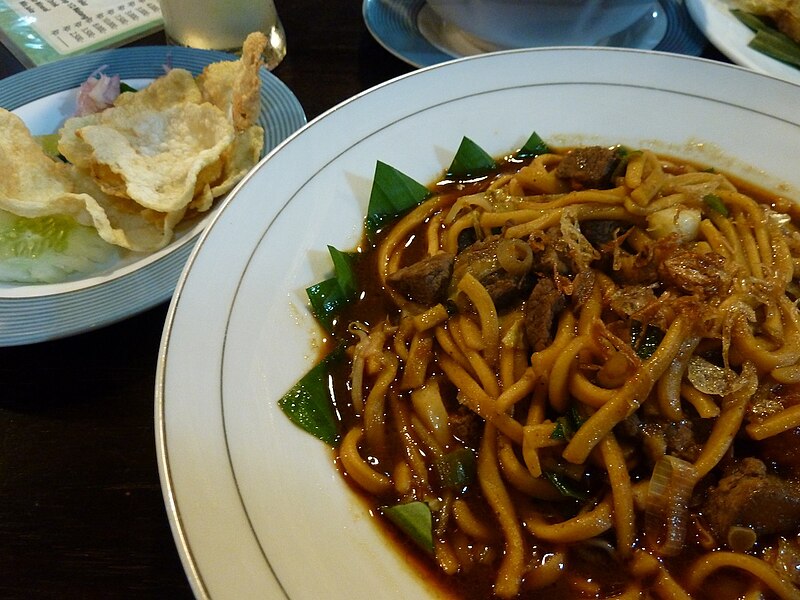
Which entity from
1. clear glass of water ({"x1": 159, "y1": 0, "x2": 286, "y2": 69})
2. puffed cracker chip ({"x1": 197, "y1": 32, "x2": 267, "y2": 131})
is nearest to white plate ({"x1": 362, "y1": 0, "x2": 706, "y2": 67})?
clear glass of water ({"x1": 159, "y1": 0, "x2": 286, "y2": 69})

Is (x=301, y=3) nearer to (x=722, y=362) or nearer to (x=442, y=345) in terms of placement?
(x=442, y=345)

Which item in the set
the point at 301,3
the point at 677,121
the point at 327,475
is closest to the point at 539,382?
Answer: the point at 327,475

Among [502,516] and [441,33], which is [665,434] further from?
[441,33]

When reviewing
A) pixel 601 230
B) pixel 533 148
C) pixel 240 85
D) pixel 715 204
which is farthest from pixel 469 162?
pixel 240 85

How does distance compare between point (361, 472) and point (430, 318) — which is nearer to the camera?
point (361, 472)

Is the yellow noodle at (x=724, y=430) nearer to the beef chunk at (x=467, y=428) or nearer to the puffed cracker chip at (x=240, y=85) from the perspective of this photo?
the beef chunk at (x=467, y=428)

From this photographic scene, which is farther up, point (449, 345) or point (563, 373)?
point (563, 373)
